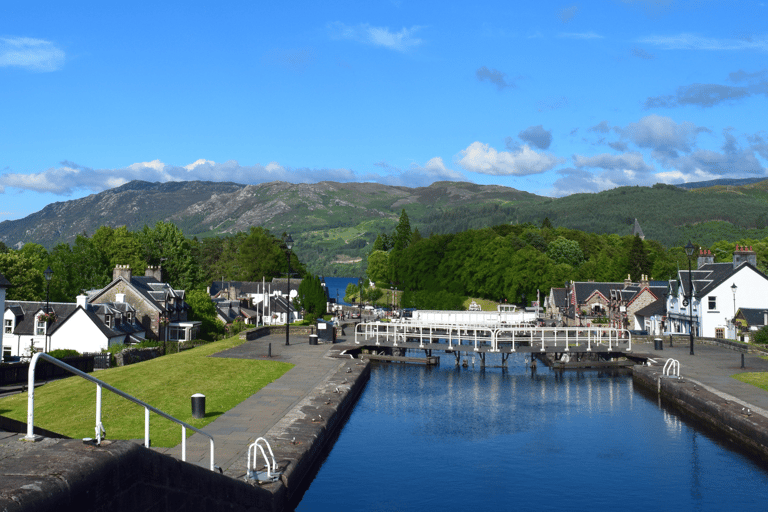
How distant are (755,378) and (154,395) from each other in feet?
110

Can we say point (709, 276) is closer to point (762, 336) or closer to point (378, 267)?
point (762, 336)

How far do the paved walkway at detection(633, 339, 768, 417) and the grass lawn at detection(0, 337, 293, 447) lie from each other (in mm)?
24663

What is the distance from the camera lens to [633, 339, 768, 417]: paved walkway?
115 ft

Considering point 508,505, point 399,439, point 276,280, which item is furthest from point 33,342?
point 276,280

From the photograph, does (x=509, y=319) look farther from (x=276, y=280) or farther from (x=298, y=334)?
(x=276, y=280)

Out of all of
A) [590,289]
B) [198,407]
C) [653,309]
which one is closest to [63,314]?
[198,407]

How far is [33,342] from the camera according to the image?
64.4 meters

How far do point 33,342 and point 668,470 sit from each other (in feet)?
190

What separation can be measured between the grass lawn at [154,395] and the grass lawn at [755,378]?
2703 centimetres

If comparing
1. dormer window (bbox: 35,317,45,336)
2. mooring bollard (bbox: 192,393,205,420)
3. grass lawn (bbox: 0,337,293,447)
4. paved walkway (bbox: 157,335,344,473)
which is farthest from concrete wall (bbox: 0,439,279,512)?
dormer window (bbox: 35,317,45,336)

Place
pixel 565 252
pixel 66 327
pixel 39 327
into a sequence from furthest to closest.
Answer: pixel 565 252 → pixel 39 327 → pixel 66 327

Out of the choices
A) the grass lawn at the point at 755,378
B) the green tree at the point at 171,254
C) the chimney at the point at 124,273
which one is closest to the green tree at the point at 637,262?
the green tree at the point at 171,254

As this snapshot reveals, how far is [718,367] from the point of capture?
45438mm

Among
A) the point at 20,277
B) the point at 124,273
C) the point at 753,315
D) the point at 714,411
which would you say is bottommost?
the point at 714,411
